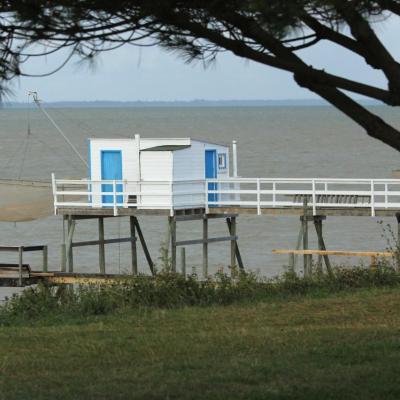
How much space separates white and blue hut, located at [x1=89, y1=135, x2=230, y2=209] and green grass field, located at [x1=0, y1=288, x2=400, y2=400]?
41.8 ft

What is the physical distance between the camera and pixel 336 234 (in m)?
49.4

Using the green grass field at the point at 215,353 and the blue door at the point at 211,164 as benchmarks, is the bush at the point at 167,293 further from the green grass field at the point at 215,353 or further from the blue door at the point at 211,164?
the blue door at the point at 211,164

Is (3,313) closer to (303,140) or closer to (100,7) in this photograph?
(100,7)

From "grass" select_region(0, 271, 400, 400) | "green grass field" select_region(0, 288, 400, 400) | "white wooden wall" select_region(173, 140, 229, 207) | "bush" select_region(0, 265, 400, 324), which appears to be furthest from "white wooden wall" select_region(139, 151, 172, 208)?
"green grass field" select_region(0, 288, 400, 400)

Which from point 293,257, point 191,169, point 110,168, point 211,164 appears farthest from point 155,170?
point 293,257

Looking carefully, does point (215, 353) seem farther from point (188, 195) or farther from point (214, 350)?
point (188, 195)

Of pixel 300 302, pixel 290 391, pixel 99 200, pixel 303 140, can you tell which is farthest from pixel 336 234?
pixel 303 140

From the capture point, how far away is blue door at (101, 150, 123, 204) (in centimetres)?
3150

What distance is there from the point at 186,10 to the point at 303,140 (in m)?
111

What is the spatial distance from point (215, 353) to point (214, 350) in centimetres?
20

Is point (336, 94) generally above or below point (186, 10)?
below

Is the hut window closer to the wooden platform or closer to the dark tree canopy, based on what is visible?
the wooden platform

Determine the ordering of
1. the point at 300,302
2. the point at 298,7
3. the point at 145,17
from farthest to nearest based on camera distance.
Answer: the point at 300,302, the point at 145,17, the point at 298,7

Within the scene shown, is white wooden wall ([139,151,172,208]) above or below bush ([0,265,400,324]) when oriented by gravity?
above
